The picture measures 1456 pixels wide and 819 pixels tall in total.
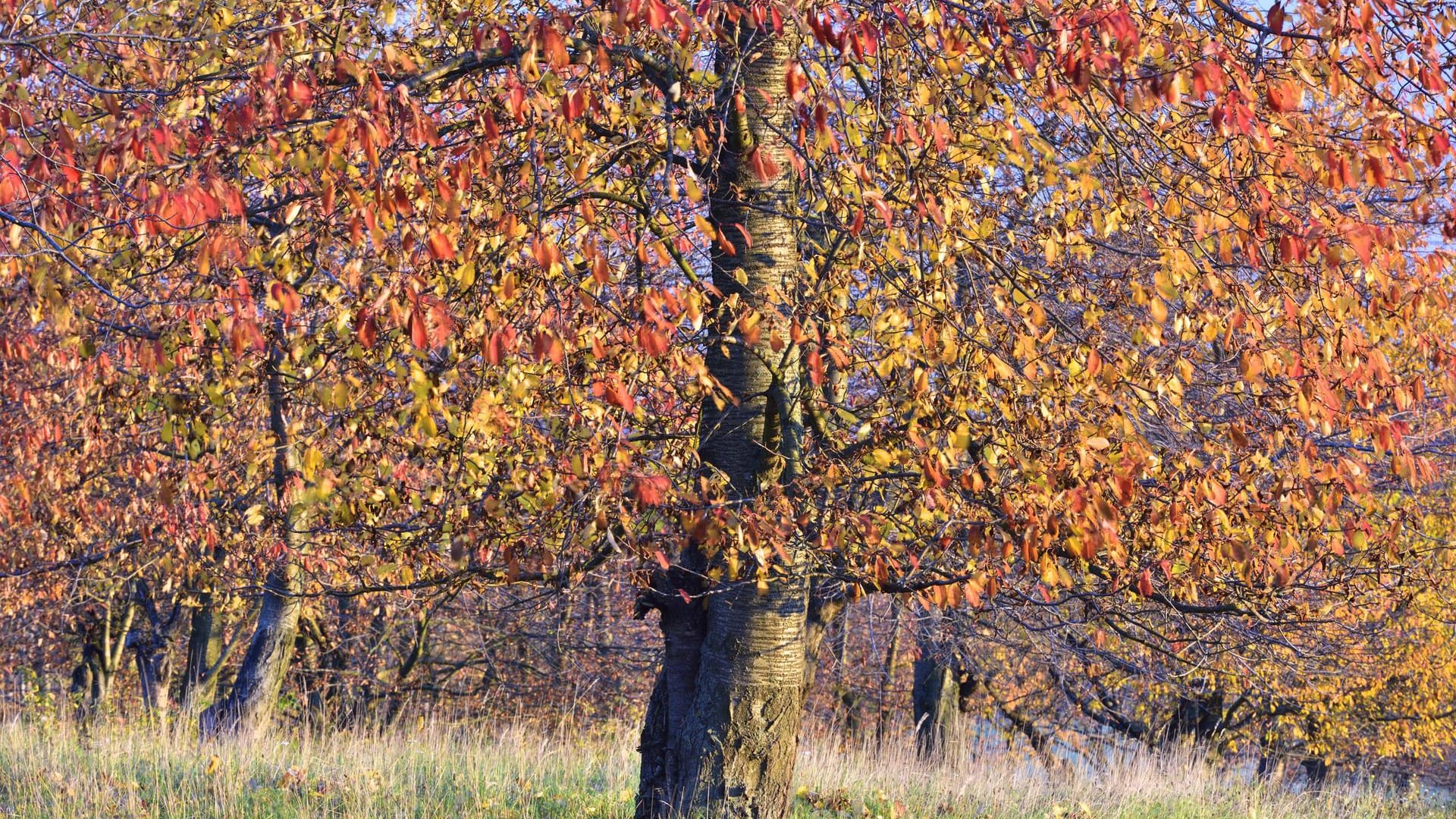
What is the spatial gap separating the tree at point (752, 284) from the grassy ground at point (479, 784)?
156cm

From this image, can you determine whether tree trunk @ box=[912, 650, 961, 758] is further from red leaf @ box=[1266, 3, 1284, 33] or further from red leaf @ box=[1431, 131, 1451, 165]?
red leaf @ box=[1266, 3, 1284, 33]

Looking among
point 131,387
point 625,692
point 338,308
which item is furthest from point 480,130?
point 625,692

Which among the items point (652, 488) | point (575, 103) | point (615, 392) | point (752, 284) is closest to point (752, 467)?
point (752, 284)

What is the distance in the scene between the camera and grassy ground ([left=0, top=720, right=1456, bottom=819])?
22.0 feet

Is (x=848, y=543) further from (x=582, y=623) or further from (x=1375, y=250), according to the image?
(x=582, y=623)

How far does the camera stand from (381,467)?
4.90 m

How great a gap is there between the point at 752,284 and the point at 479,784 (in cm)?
388

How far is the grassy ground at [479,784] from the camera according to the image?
6707mm

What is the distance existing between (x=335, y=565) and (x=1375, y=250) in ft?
24.0

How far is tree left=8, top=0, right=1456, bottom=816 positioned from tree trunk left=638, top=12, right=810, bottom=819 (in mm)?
23

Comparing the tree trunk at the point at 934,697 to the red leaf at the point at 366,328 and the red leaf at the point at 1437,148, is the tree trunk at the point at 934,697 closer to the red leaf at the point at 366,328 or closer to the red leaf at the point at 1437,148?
the red leaf at the point at 1437,148

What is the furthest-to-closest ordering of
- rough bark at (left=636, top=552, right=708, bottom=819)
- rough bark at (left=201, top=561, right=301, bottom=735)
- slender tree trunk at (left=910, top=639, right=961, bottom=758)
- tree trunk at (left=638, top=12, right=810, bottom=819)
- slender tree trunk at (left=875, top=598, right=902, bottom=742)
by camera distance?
slender tree trunk at (left=875, top=598, right=902, bottom=742) → slender tree trunk at (left=910, top=639, right=961, bottom=758) → rough bark at (left=201, top=561, right=301, bottom=735) → rough bark at (left=636, top=552, right=708, bottom=819) → tree trunk at (left=638, top=12, right=810, bottom=819)

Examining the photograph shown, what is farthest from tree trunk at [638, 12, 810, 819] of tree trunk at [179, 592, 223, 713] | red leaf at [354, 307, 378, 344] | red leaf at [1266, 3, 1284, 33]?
tree trunk at [179, 592, 223, 713]

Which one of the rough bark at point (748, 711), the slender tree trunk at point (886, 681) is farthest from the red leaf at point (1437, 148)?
the slender tree trunk at point (886, 681)
